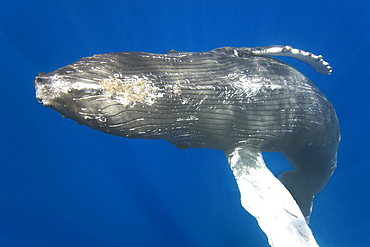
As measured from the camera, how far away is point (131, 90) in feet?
9.98

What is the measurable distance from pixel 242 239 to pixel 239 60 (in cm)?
812

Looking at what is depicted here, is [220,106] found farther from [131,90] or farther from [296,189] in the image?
[296,189]

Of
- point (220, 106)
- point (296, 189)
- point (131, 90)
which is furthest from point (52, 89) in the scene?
point (296, 189)

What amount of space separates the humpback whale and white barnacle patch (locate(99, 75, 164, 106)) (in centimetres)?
1

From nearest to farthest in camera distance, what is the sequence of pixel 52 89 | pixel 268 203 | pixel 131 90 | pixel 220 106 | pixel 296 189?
pixel 52 89 → pixel 131 90 → pixel 268 203 → pixel 220 106 → pixel 296 189

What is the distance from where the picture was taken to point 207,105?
3521 millimetres

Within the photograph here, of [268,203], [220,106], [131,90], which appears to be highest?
[131,90]

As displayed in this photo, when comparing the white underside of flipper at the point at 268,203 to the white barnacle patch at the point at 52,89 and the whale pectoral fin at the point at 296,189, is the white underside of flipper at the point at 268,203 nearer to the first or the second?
the white barnacle patch at the point at 52,89

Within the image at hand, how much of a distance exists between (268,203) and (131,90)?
2.30 metres

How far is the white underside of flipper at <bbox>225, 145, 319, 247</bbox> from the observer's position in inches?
121

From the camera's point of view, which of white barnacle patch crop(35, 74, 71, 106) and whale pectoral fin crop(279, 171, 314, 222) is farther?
whale pectoral fin crop(279, 171, 314, 222)

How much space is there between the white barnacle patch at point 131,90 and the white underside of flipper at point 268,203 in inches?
66.8

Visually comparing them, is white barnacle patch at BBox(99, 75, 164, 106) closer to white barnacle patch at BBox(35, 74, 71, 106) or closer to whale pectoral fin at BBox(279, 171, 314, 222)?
white barnacle patch at BBox(35, 74, 71, 106)

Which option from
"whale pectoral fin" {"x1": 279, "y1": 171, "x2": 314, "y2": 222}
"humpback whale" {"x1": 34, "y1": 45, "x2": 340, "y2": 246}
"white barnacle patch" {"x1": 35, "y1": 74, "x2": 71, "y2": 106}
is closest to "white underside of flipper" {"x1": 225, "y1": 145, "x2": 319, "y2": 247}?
"humpback whale" {"x1": 34, "y1": 45, "x2": 340, "y2": 246}
